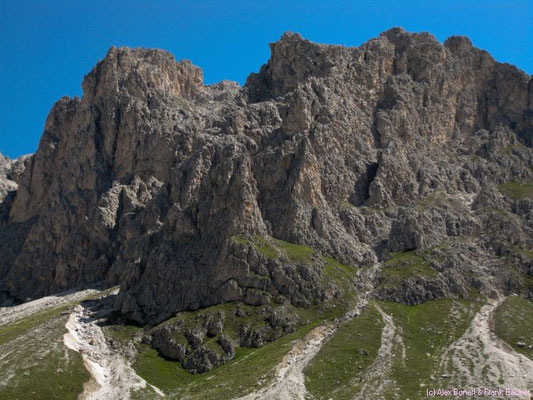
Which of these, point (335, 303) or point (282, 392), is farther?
point (335, 303)

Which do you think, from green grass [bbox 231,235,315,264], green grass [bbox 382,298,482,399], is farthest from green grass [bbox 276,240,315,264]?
green grass [bbox 382,298,482,399]

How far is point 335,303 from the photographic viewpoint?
15500 cm

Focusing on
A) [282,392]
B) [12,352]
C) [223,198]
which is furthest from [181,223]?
[282,392]

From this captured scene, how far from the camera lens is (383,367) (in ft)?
387

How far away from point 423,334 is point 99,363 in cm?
7262

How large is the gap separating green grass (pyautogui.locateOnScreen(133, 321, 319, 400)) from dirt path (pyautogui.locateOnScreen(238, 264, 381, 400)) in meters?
2.17

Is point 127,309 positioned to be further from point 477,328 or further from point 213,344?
point 477,328

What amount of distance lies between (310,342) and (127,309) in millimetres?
54186

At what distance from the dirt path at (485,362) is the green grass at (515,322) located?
75.2 inches

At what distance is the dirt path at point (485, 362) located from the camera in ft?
344

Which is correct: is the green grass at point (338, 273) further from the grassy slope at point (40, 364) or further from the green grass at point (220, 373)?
the grassy slope at point (40, 364)

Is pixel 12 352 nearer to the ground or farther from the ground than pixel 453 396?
farther from the ground

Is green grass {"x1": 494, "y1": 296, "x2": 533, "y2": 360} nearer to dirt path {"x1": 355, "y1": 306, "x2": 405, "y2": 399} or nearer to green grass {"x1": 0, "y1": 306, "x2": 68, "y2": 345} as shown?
dirt path {"x1": 355, "y1": 306, "x2": 405, "y2": 399}

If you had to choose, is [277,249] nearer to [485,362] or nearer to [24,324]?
[485,362]
